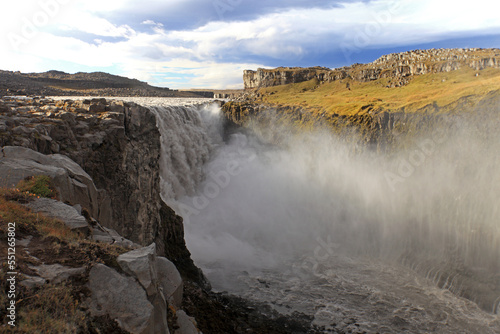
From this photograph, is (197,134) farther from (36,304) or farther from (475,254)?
(36,304)

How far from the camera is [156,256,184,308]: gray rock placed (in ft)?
34.2

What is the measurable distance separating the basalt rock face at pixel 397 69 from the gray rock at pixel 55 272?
261 ft

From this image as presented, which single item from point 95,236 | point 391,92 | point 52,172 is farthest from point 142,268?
point 391,92

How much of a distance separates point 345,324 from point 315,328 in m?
2.54

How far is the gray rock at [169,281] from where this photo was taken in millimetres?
10430

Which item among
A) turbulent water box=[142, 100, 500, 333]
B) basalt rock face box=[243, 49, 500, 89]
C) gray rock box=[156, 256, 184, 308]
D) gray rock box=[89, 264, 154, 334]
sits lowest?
turbulent water box=[142, 100, 500, 333]

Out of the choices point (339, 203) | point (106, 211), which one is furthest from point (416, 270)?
point (106, 211)

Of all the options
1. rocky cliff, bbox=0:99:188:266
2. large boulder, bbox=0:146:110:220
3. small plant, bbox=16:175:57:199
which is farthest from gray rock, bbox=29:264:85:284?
rocky cliff, bbox=0:99:188:266

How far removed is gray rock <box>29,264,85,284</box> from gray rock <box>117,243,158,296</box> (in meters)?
0.98

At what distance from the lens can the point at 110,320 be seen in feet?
22.9

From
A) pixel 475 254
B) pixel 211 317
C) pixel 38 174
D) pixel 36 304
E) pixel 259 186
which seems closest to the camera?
pixel 36 304

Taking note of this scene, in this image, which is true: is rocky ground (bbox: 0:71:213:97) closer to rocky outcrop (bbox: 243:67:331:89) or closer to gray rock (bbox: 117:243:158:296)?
rocky outcrop (bbox: 243:67:331:89)

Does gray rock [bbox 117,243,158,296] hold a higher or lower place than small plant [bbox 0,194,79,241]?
lower

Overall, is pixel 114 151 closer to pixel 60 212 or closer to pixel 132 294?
pixel 60 212
